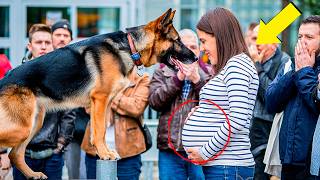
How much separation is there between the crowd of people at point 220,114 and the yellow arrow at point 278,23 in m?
0.19

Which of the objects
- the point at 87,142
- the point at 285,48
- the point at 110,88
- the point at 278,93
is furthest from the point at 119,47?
the point at 285,48

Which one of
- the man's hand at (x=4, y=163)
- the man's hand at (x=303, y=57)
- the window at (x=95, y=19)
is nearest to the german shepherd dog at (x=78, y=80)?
the man's hand at (x=303, y=57)

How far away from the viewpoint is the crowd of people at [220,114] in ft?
13.7

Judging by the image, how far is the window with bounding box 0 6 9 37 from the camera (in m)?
10.5

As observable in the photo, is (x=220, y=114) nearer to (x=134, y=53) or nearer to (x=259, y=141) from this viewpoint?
(x=134, y=53)

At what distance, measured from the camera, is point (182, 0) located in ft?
39.2

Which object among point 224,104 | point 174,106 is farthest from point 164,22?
point 174,106

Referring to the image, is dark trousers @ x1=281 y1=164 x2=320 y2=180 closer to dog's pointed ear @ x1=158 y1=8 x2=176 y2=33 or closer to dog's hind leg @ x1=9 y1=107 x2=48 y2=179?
dog's pointed ear @ x1=158 y1=8 x2=176 y2=33

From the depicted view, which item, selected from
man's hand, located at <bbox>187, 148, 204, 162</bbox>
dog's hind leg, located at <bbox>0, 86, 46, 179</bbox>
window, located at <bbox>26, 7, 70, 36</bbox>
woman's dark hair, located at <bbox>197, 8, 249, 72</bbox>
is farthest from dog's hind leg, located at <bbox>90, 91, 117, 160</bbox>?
window, located at <bbox>26, 7, 70, 36</bbox>

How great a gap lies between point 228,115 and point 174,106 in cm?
185

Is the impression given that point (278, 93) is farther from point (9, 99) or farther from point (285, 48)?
point (285, 48)

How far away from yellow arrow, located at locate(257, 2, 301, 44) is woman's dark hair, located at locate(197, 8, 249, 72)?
2.52 ft

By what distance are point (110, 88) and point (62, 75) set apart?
350 millimetres

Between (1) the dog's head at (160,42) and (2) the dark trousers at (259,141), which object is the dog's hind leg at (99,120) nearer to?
(1) the dog's head at (160,42)
